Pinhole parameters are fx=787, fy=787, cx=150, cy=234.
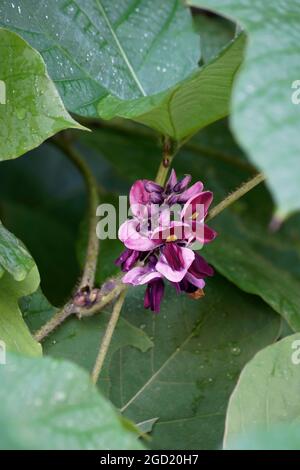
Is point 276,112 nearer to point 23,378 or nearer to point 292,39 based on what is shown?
point 292,39

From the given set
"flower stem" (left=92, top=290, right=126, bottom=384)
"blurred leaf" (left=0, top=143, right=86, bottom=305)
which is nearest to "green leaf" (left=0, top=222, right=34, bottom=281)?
"flower stem" (left=92, top=290, right=126, bottom=384)

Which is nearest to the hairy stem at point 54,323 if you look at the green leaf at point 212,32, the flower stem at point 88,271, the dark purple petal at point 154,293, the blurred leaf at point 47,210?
the flower stem at point 88,271

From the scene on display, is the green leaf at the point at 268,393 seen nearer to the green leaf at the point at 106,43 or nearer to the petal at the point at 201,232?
the petal at the point at 201,232

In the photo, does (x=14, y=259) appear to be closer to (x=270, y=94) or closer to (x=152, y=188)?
(x=152, y=188)

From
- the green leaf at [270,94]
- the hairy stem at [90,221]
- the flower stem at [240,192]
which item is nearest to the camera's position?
the green leaf at [270,94]

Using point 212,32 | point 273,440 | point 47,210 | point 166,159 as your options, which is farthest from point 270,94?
point 47,210

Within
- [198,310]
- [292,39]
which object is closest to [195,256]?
[198,310]
